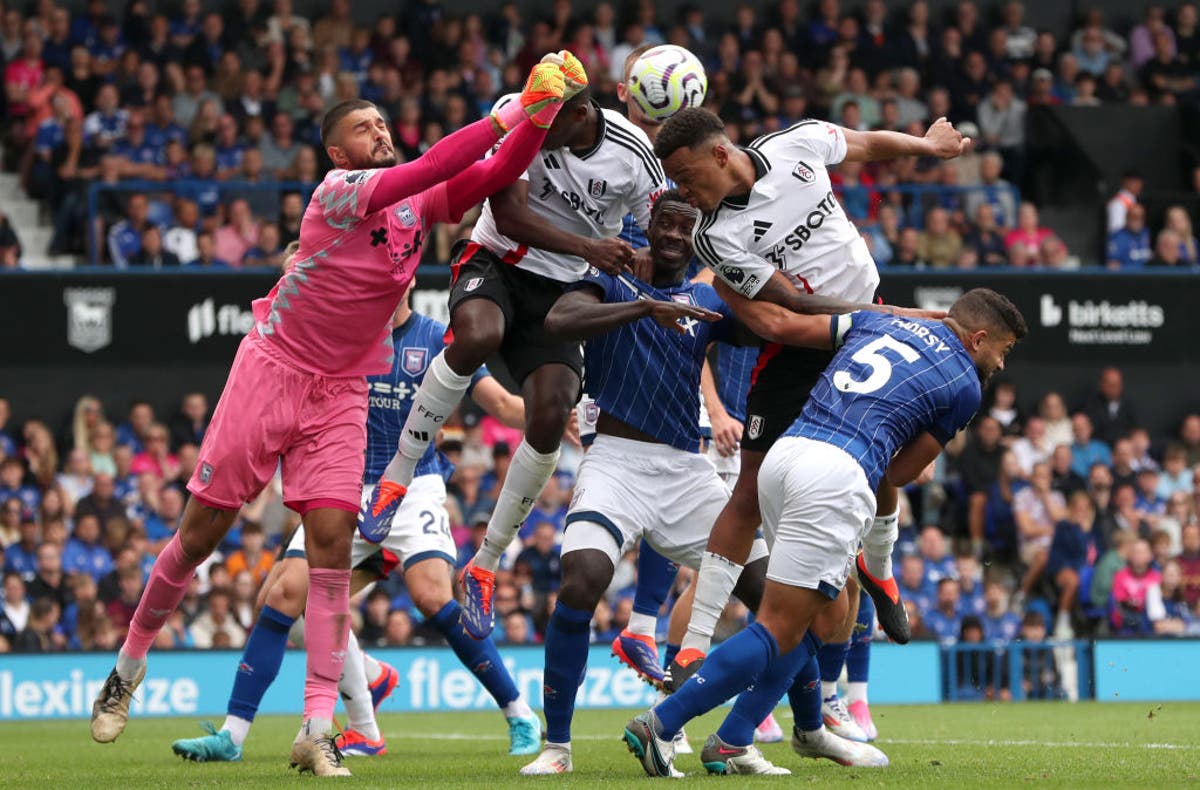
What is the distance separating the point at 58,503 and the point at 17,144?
535 centimetres

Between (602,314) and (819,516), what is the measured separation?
1543mm

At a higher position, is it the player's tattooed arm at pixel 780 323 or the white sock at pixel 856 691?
the player's tattooed arm at pixel 780 323

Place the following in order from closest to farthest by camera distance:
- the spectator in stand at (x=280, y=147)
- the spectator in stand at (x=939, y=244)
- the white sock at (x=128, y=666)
Result: the white sock at (x=128, y=666)
the spectator in stand at (x=280, y=147)
the spectator in stand at (x=939, y=244)

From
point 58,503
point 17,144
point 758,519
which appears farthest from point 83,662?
point 758,519

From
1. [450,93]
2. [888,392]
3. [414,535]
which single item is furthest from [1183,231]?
[888,392]

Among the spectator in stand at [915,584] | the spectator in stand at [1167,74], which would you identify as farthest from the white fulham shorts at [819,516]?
the spectator in stand at [1167,74]

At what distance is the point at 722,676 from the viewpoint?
749 cm

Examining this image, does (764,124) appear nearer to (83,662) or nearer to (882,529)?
(83,662)

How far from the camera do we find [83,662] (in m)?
15.8

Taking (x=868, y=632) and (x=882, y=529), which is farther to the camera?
(x=868, y=632)

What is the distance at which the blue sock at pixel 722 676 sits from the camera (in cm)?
749

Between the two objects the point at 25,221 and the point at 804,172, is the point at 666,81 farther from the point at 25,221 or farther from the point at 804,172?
the point at 25,221

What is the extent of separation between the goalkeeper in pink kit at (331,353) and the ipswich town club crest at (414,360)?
6.13 ft

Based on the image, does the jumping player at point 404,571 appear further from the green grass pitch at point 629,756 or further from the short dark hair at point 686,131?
the short dark hair at point 686,131
